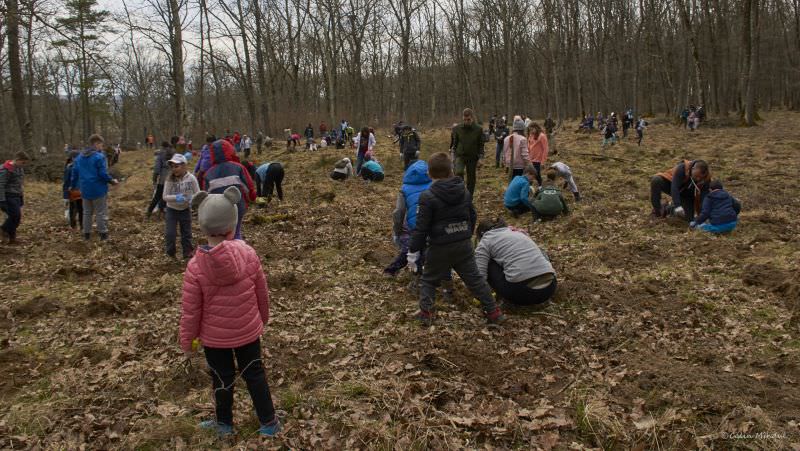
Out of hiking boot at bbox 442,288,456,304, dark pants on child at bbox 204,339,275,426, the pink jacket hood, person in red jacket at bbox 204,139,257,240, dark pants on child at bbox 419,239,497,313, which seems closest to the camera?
the pink jacket hood

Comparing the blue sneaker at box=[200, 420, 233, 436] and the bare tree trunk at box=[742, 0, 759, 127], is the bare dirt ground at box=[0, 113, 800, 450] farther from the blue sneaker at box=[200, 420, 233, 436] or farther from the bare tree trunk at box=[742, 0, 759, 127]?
the bare tree trunk at box=[742, 0, 759, 127]

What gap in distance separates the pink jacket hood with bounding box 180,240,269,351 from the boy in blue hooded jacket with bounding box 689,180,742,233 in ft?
23.8

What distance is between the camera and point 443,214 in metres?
4.79

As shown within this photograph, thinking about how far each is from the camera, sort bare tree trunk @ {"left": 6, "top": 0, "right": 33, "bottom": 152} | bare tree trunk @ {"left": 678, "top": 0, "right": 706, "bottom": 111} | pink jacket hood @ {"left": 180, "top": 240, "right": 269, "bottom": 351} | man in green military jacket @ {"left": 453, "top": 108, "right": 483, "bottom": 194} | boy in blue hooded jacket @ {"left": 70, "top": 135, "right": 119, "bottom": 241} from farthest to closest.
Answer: bare tree trunk @ {"left": 678, "top": 0, "right": 706, "bottom": 111} → bare tree trunk @ {"left": 6, "top": 0, "right": 33, "bottom": 152} → man in green military jacket @ {"left": 453, "top": 108, "right": 483, "bottom": 194} → boy in blue hooded jacket @ {"left": 70, "top": 135, "right": 119, "bottom": 241} → pink jacket hood @ {"left": 180, "top": 240, "right": 269, "bottom": 351}

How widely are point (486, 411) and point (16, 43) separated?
20998 mm

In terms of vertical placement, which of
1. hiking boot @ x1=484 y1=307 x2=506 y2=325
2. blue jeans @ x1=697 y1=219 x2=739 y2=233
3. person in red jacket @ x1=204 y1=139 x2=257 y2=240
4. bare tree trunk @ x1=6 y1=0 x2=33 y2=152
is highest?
bare tree trunk @ x1=6 y1=0 x2=33 y2=152

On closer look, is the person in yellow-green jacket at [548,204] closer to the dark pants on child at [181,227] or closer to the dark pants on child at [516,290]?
the dark pants on child at [516,290]

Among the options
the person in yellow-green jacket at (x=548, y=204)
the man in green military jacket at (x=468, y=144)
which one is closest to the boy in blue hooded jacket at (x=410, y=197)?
the person in yellow-green jacket at (x=548, y=204)

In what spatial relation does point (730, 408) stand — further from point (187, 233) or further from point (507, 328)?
point (187, 233)

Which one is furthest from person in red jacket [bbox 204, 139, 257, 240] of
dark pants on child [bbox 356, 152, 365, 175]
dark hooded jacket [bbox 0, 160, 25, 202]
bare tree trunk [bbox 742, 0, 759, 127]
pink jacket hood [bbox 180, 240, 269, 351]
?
bare tree trunk [bbox 742, 0, 759, 127]

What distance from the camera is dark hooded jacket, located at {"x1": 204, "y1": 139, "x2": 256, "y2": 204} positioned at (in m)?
6.61

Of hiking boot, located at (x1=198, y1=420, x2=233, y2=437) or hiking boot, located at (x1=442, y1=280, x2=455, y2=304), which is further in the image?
hiking boot, located at (x1=442, y1=280, x2=455, y2=304)

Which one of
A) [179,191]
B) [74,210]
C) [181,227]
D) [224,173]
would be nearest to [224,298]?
[224,173]

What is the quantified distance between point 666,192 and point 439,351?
248 inches
